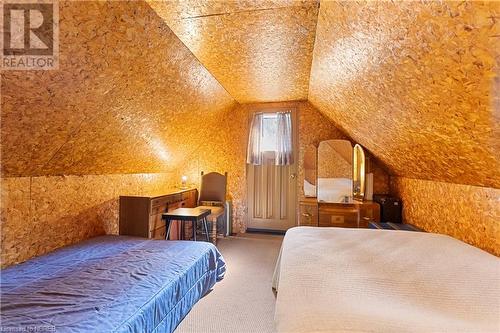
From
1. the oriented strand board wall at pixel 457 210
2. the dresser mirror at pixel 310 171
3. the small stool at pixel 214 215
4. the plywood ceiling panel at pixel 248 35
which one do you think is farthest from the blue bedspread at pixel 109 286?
the oriented strand board wall at pixel 457 210

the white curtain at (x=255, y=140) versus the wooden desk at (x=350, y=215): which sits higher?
the white curtain at (x=255, y=140)

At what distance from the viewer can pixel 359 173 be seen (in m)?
3.66

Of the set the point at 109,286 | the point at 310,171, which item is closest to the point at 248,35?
the point at 109,286

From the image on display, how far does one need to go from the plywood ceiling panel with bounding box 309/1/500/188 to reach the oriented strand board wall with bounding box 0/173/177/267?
9.66 ft

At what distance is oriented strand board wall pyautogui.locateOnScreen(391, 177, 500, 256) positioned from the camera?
177cm

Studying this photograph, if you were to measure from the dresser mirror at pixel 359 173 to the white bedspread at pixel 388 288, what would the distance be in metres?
1.90

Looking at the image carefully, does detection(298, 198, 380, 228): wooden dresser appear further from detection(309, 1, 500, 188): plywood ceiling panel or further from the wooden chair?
the wooden chair

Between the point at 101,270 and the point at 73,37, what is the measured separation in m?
1.71

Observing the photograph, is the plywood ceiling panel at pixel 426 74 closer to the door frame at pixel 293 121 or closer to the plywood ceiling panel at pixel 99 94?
the plywood ceiling panel at pixel 99 94

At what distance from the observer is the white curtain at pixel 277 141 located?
171 inches

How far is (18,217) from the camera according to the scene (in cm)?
213

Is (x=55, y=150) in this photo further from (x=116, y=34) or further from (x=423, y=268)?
(x=423, y=268)

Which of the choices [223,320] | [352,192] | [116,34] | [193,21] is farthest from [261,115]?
[223,320]

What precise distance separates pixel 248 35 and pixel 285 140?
248cm
